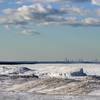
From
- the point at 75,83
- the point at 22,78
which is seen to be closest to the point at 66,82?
the point at 75,83

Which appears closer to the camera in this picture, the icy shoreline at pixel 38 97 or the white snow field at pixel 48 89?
the icy shoreline at pixel 38 97

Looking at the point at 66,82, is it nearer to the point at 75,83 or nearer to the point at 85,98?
the point at 75,83

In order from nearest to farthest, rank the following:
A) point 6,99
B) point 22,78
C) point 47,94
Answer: point 6,99 < point 47,94 < point 22,78

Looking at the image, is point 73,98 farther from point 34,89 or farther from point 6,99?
point 34,89

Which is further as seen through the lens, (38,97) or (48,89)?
(48,89)

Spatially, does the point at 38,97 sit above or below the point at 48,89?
below

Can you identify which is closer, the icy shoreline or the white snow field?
the icy shoreline

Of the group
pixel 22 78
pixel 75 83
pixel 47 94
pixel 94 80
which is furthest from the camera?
pixel 22 78

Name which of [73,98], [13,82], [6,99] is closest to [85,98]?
[73,98]

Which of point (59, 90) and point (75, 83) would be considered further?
point (75, 83)
